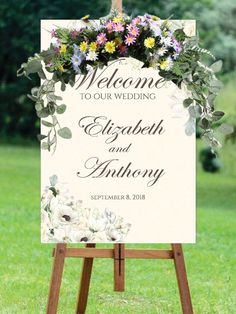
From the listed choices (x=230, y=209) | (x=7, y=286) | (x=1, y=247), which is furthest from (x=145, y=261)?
(x=230, y=209)

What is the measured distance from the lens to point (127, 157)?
5.75 meters

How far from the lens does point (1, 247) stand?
33.7ft

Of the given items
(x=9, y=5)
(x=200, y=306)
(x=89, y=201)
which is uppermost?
→ (x=9, y=5)

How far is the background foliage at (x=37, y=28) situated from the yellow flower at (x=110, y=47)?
19.1 m

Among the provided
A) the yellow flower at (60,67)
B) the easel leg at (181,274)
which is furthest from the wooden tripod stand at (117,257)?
the yellow flower at (60,67)

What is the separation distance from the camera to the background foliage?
2622 cm

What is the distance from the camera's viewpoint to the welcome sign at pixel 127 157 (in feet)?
18.7

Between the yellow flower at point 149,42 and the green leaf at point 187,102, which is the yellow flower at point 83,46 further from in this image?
the green leaf at point 187,102

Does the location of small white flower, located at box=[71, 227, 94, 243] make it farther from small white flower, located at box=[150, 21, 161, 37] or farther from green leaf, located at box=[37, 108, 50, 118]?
small white flower, located at box=[150, 21, 161, 37]

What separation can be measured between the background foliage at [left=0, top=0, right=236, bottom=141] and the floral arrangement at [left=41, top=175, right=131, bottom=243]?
758 inches

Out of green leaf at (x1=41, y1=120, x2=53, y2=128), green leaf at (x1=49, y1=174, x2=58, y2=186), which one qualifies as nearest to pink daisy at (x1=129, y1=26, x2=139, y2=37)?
green leaf at (x1=41, y1=120, x2=53, y2=128)

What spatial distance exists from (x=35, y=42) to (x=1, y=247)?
19.8 m

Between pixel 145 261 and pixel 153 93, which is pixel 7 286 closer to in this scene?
pixel 145 261

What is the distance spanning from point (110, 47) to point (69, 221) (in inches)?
35.5
